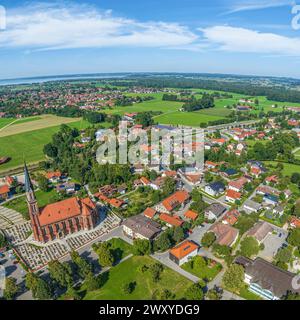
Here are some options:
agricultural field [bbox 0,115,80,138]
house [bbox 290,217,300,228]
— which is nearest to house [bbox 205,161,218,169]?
house [bbox 290,217,300,228]

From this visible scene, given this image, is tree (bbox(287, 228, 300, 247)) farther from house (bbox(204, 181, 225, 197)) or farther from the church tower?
the church tower

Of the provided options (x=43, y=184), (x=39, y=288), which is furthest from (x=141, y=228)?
(x=43, y=184)

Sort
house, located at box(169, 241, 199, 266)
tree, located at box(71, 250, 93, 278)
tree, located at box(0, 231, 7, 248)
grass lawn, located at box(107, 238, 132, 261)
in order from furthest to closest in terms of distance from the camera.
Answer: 1. tree, located at box(0, 231, 7, 248)
2. grass lawn, located at box(107, 238, 132, 261)
3. house, located at box(169, 241, 199, 266)
4. tree, located at box(71, 250, 93, 278)

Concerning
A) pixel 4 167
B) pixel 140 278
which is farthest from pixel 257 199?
pixel 4 167

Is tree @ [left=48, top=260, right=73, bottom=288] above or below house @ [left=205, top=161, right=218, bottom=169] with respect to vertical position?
below

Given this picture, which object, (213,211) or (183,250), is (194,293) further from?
(213,211)

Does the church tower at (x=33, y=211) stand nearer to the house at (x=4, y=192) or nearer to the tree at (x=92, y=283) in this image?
the tree at (x=92, y=283)
